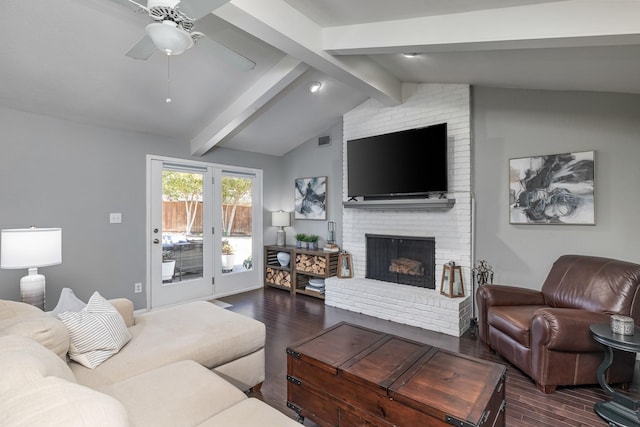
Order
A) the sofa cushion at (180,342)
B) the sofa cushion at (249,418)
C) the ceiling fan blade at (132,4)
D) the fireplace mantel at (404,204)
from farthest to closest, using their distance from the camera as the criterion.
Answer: the fireplace mantel at (404,204) → the sofa cushion at (180,342) → the ceiling fan blade at (132,4) → the sofa cushion at (249,418)

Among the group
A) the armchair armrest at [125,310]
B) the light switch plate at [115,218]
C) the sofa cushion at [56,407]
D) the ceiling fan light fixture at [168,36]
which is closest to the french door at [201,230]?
the light switch plate at [115,218]

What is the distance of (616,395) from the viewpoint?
82.6 inches

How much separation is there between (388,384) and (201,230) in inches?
150

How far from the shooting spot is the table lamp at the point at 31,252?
237cm

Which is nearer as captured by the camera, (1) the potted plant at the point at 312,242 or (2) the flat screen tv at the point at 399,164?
(2) the flat screen tv at the point at 399,164

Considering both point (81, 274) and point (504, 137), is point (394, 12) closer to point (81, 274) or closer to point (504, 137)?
point (504, 137)

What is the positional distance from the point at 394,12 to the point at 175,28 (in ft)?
5.12

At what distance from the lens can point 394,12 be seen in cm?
233

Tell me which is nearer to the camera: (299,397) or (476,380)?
(476,380)

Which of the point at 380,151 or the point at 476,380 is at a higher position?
the point at 380,151

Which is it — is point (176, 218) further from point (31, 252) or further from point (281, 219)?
point (31, 252)

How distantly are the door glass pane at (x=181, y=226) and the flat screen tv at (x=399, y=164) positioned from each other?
225 cm

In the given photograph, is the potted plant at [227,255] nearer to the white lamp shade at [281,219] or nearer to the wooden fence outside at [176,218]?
the wooden fence outside at [176,218]

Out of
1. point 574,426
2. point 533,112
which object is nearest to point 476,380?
point 574,426
